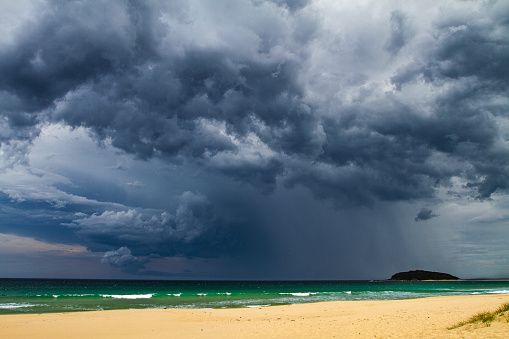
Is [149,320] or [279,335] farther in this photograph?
[149,320]

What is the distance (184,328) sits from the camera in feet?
61.7

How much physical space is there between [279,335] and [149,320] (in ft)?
39.1

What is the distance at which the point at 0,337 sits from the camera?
57.2 ft

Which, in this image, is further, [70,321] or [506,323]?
[70,321]

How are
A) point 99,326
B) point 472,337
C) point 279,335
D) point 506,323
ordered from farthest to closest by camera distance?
1. point 99,326
2. point 279,335
3. point 506,323
4. point 472,337

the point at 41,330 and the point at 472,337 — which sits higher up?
the point at 472,337

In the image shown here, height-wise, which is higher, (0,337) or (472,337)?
(472,337)

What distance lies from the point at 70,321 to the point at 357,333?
1873cm

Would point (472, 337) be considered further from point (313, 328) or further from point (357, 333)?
point (313, 328)

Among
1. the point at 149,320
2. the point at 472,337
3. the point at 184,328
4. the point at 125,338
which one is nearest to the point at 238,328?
the point at 184,328

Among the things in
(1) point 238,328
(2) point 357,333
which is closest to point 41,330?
(1) point 238,328

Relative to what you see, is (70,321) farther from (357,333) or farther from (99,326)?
(357,333)

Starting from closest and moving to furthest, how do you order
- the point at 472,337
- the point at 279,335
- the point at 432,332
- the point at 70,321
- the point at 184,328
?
the point at 472,337, the point at 432,332, the point at 279,335, the point at 184,328, the point at 70,321

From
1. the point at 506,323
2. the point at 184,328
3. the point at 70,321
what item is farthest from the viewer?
the point at 70,321
